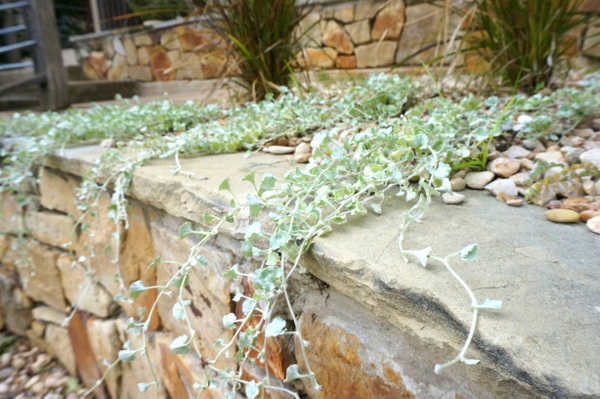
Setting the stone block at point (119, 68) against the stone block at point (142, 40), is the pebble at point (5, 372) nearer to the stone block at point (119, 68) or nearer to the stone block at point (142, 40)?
the stone block at point (142, 40)

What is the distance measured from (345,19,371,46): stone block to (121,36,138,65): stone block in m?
2.61

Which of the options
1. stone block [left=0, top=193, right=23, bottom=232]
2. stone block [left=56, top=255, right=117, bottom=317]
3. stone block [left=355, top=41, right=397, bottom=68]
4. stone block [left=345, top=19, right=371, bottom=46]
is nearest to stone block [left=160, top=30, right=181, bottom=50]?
stone block [left=345, top=19, right=371, bottom=46]

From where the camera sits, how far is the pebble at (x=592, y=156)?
0.84 meters

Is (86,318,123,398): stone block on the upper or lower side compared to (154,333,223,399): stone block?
lower

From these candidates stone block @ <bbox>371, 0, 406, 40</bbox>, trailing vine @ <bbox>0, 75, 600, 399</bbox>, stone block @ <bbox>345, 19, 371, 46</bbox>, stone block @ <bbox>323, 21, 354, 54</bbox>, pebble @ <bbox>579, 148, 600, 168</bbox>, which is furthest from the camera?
stone block @ <bbox>323, 21, 354, 54</bbox>

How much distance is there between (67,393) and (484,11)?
216 centimetres

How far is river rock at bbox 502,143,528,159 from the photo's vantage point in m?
0.94

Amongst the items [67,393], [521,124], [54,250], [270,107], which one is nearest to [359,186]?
[521,124]

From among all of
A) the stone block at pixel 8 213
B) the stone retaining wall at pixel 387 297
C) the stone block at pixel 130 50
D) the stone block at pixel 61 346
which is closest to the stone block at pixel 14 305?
the stone block at pixel 61 346

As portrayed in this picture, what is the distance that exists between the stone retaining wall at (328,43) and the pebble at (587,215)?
4.84 feet

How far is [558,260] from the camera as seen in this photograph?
57 cm

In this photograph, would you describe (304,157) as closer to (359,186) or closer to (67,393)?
(359,186)

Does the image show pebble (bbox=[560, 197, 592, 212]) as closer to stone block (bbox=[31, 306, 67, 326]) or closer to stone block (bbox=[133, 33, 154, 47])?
stone block (bbox=[31, 306, 67, 326])

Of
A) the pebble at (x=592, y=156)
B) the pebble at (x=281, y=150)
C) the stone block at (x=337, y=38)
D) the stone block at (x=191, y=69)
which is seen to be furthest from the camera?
the stone block at (x=191, y=69)
